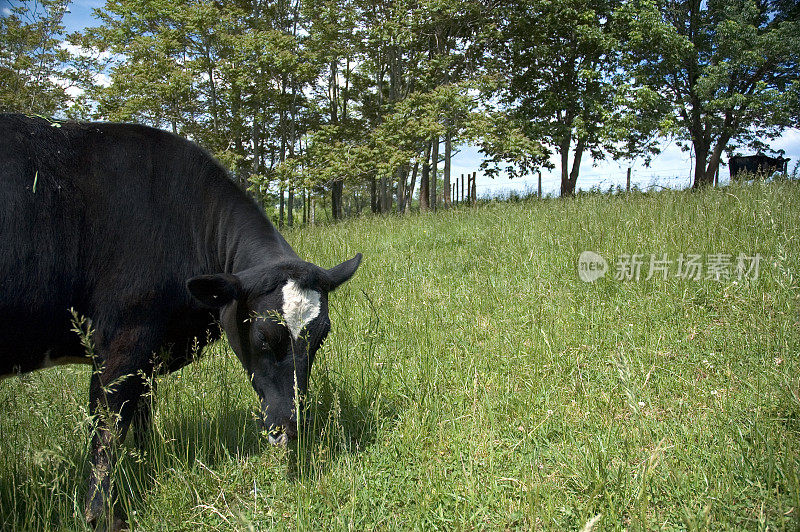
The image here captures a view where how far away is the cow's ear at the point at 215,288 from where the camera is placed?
96.0 inches

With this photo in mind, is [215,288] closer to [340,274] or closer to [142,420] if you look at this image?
[340,274]

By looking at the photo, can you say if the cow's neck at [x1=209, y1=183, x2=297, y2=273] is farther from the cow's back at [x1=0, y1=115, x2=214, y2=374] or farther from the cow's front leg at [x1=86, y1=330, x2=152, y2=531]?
the cow's front leg at [x1=86, y1=330, x2=152, y2=531]

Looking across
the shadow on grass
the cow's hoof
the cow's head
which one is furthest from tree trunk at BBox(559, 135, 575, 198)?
the cow's hoof

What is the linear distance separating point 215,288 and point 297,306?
49cm

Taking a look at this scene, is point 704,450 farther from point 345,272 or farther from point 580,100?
point 580,100

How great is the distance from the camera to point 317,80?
21844 mm

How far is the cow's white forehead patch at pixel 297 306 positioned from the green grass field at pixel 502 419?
21.2 inches

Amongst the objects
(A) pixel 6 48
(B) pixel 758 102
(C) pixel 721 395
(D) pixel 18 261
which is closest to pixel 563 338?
(C) pixel 721 395

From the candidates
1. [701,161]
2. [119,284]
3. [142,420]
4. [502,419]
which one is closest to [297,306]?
[119,284]

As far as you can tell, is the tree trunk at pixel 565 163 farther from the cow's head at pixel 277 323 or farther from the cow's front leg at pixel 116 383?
the cow's front leg at pixel 116 383

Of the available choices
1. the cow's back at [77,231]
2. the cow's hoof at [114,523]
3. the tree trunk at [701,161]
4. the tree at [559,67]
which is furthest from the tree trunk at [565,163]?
the cow's hoof at [114,523]

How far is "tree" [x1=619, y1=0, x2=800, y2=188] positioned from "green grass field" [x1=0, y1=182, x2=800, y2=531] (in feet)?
41.6

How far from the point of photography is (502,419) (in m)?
3.01

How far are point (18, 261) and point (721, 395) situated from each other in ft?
13.9
